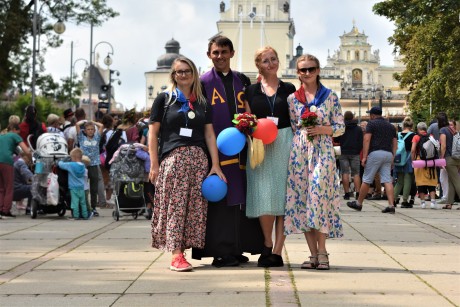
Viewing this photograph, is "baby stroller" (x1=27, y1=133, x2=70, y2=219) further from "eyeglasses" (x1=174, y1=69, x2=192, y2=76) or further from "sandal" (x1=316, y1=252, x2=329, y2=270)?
"sandal" (x1=316, y1=252, x2=329, y2=270)

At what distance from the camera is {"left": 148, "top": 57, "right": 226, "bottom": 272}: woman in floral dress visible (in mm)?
11156

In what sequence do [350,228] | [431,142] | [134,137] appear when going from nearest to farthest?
[350,228] < [134,137] < [431,142]

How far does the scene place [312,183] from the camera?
11102 millimetres

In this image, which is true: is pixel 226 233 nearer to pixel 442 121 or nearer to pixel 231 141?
pixel 231 141

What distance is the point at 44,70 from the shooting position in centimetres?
4991

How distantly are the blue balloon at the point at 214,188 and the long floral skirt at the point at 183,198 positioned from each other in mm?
206

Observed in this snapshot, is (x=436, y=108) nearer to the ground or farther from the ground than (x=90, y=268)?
farther from the ground

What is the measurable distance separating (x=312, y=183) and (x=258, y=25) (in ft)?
584

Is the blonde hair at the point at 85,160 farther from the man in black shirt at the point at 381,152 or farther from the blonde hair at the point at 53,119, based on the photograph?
the man in black shirt at the point at 381,152

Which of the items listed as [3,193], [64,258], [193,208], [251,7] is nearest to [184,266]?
[193,208]

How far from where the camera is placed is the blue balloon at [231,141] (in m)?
10.9

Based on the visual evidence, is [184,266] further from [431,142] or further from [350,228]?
[431,142]

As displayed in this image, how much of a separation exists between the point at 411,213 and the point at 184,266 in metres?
11.6

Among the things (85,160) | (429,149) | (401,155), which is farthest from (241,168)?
(401,155)
